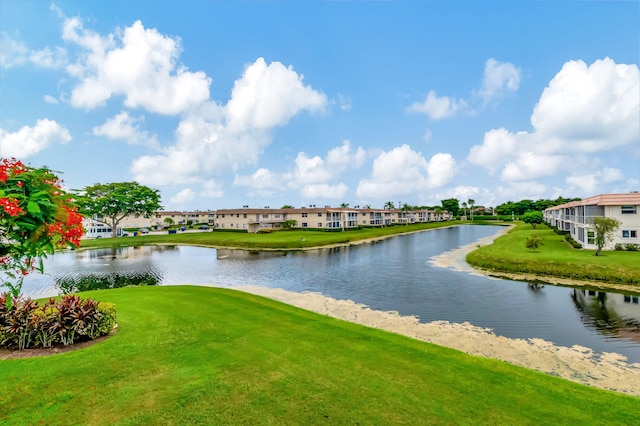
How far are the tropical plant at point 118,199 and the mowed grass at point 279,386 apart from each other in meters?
82.2

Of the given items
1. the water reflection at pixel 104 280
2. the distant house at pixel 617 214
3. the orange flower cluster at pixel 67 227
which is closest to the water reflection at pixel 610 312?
the distant house at pixel 617 214

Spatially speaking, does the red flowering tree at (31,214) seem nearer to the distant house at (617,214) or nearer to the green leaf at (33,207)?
the green leaf at (33,207)

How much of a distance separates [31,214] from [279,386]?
783 cm

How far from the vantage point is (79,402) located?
28.9ft

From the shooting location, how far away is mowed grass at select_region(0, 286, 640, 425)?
27.8ft

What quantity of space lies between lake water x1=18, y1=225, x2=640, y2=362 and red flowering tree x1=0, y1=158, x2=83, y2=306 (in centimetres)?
2189

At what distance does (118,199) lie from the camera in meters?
82.6

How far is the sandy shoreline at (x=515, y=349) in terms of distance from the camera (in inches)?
563

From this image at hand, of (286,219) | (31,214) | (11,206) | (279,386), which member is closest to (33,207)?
(11,206)

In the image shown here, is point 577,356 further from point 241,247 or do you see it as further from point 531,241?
point 241,247

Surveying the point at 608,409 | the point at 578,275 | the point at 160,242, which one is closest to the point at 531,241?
the point at 578,275

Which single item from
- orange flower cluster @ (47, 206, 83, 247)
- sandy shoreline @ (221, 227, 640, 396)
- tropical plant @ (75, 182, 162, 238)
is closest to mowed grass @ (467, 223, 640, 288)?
sandy shoreline @ (221, 227, 640, 396)

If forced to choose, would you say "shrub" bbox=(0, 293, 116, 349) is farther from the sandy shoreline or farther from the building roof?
the building roof

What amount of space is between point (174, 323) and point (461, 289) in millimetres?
26189
